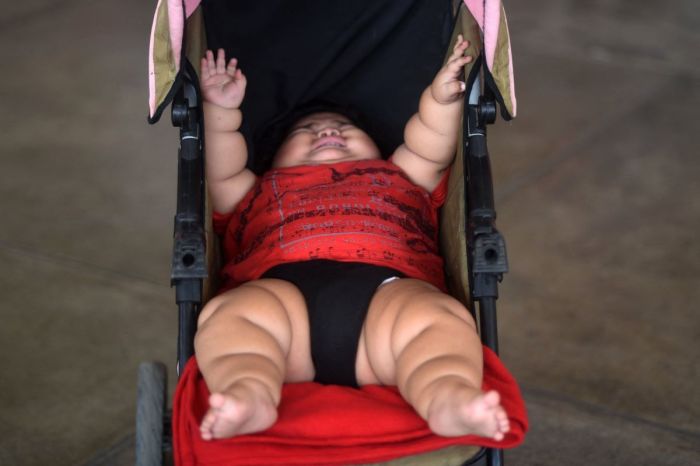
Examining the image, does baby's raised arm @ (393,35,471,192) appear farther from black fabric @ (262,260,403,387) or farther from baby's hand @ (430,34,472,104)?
black fabric @ (262,260,403,387)

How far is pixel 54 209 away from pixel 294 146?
5.56 ft

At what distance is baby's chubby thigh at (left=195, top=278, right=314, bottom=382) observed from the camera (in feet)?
6.11

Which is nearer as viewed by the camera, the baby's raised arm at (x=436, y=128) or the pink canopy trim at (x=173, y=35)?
the pink canopy trim at (x=173, y=35)

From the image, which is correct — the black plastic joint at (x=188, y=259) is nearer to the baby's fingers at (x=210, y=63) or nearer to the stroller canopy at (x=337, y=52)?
the baby's fingers at (x=210, y=63)

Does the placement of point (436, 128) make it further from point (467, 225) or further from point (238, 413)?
point (238, 413)

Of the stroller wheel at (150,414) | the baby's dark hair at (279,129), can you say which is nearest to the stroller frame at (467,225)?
the stroller wheel at (150,414)

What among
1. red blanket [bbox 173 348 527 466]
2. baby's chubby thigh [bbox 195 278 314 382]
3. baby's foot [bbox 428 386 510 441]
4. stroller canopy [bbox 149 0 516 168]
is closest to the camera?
baby's foot [bbox 428 386 510 441]

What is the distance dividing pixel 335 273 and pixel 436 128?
45 cm

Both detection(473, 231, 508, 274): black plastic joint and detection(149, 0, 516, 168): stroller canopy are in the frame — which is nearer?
detection(473, 231, 508, 274): black plastic joint

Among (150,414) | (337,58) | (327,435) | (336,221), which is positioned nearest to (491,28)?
(336,221)

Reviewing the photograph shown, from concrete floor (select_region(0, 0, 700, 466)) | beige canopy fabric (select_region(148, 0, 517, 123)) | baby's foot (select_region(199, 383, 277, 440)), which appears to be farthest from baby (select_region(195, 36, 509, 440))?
concrete floor (select_region(0, 0, 700, 466))

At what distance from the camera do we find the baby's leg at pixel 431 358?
1635mm

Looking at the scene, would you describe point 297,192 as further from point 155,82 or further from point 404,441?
point 404,441

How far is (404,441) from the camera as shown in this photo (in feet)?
5.74
